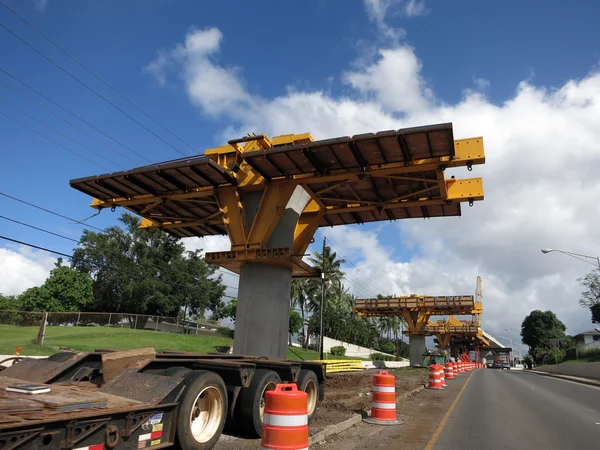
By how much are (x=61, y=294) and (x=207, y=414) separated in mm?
63266

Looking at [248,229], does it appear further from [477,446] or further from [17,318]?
[17,318]

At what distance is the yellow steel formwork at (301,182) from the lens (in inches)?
448

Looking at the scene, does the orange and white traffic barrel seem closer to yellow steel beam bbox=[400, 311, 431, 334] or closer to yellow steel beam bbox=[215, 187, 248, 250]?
yellow steel beam bbox=[215, 187, 248, 250]

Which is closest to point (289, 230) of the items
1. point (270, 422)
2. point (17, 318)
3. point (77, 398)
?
point (270, 422)

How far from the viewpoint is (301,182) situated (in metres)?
13.1

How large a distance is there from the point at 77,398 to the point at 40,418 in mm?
703

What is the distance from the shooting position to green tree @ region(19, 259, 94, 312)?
59.7 metres

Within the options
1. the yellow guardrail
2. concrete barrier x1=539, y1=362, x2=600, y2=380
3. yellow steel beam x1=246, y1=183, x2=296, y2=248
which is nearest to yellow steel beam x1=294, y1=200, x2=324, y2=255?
yellow steel beam x1=246, y1=183, x2=296, y2=248

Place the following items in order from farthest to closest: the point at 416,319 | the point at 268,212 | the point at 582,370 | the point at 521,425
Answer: the point at 416,319 < the point at 582,370 < the point at 268,212 < the point at 521,425

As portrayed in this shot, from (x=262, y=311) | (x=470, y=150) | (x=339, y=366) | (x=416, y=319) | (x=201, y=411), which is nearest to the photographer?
(x=201, y=411)

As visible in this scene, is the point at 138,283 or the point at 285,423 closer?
the point at 285,423

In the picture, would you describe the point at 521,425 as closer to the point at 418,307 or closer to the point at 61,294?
the point at 418,307

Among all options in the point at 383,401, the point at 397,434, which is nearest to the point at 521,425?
the point at 383,401

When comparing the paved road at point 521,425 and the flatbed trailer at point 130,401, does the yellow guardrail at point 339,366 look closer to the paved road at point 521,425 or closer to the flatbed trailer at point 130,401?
the paved road at point 521,425
